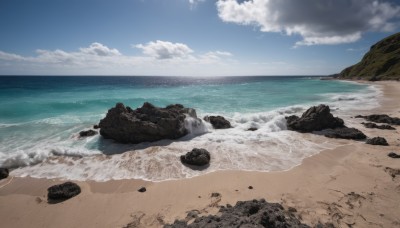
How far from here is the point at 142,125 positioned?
1288cm

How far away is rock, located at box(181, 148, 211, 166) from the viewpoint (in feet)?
31.3

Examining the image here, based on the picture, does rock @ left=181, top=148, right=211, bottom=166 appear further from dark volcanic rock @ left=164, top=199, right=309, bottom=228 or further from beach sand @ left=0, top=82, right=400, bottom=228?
dark volcanic rock @ left=164, top=199, right=309, bottom=228

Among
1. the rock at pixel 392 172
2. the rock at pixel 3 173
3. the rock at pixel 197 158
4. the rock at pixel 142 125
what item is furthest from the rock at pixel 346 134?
the rock at pixel 3 173

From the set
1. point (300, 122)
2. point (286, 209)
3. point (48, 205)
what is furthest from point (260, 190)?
point (300, 122)

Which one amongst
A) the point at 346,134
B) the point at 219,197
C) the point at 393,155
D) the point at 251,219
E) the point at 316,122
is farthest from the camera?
the point at 316,122

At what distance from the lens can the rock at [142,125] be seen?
12.9m

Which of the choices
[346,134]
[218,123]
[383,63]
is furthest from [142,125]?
[383,63]

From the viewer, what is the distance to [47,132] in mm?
15758

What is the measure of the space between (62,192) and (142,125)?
6084 mm

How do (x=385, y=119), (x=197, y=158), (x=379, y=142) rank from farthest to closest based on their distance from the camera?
1. (x=385, y=119)
2. (x=379, y=142)
3. (x=197, y=158)

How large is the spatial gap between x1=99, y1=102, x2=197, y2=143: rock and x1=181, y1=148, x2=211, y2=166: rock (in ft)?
12.0

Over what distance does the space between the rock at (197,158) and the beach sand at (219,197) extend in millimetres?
955

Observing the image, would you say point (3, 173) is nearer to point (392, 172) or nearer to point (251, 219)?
point (251, 219)

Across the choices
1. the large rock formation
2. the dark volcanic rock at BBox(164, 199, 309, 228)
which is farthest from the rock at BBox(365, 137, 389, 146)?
the dark volcanic rock at BBox(164, 199, 309, 228)
